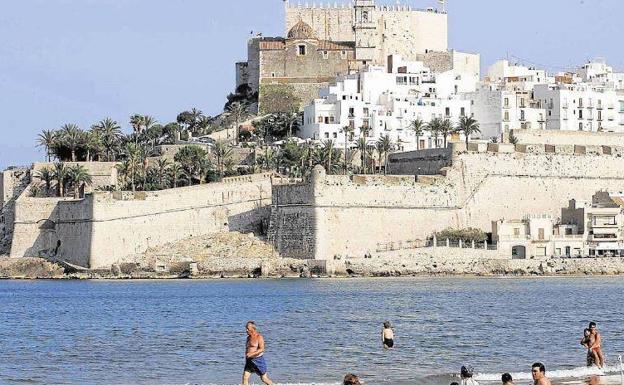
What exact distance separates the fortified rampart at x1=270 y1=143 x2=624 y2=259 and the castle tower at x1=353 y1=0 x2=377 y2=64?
1137 cm

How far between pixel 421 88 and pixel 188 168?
13.4 metres

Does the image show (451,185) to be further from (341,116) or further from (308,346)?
(308,346)

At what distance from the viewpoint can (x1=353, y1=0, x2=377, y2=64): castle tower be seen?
69.0 meters

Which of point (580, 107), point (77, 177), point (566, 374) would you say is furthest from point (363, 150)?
point (566, 374)

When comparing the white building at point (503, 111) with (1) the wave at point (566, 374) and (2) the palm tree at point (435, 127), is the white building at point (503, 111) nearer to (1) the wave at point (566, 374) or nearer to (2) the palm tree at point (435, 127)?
(2) the palm tree at point (435, 127)

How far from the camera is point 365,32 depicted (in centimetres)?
6938

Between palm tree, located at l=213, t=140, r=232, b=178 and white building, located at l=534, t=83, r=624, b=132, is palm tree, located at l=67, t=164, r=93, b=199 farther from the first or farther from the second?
white building, located at l=534, t=83, r=624, b=132

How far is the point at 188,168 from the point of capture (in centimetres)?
5738

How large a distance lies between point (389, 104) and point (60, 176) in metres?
15.7

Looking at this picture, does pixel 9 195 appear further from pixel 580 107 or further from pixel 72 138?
pixel 580 107

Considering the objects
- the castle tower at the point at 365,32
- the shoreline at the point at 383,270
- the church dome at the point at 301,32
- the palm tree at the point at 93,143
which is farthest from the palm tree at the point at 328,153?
the castle tower at the point at 365,32

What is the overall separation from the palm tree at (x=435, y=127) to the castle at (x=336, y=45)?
722cm

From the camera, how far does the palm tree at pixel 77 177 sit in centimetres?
5597

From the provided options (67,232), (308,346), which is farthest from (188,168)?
(308,346)
